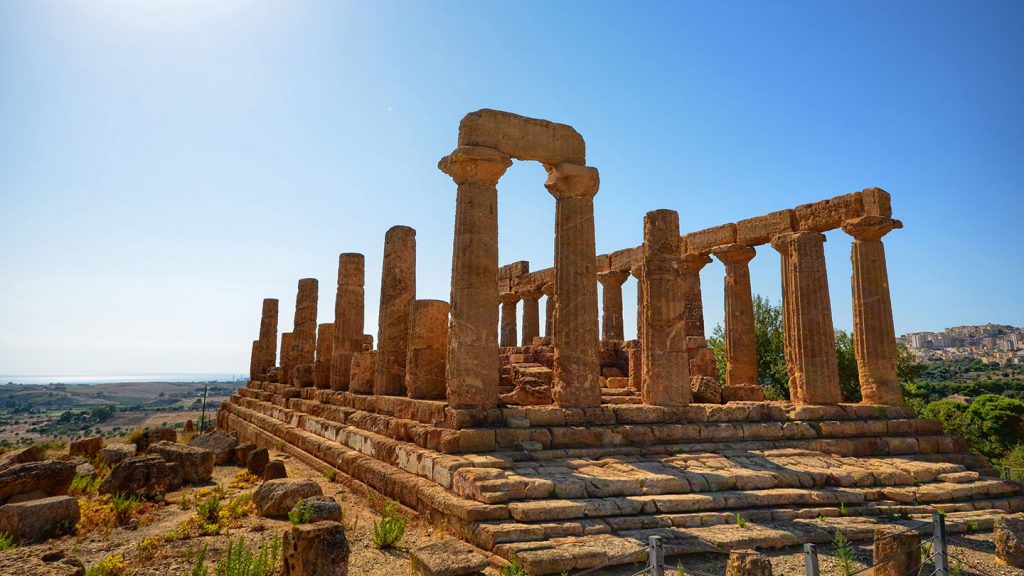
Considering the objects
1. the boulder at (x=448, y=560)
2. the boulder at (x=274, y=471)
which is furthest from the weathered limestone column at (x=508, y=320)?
the boulder at (x=448, y=560)

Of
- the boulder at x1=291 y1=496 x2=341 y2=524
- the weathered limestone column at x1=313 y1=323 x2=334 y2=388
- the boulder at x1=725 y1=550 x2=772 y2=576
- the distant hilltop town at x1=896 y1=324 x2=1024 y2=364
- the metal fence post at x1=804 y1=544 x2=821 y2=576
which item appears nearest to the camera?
the metal fence post at x1=804 y1=544 x2=821 y2=576

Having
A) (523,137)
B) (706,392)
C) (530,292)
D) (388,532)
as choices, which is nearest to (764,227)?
(706,392)

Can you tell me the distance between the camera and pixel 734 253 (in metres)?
17.0

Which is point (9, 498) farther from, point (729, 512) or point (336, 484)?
point (729, 512)

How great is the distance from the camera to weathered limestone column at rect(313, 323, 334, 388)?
17906 mm

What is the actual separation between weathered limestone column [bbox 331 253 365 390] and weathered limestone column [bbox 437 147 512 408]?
21.5ft

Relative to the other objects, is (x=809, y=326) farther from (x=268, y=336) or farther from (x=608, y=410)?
(x=268, y=336)

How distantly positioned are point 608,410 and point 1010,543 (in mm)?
5597

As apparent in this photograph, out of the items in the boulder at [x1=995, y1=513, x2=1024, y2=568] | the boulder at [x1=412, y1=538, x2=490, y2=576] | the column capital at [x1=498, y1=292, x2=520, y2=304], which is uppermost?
the column capital at [x1=498, y1=292, x2=520, y2=304]

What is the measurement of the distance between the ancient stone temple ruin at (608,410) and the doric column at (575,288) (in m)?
0.04

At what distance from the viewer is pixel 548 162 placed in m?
11.7

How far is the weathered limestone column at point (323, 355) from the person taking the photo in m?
17.9

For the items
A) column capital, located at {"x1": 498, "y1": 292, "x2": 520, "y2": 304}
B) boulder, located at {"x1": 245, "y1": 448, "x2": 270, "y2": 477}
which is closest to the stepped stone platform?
boulder, located at {"x1": 245, "y1": 448, "x2": 270, "y2": 477}

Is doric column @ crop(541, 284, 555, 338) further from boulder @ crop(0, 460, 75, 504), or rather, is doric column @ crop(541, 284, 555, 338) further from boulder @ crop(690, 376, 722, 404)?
boulder @ crop(0, 460, 75, 504)
